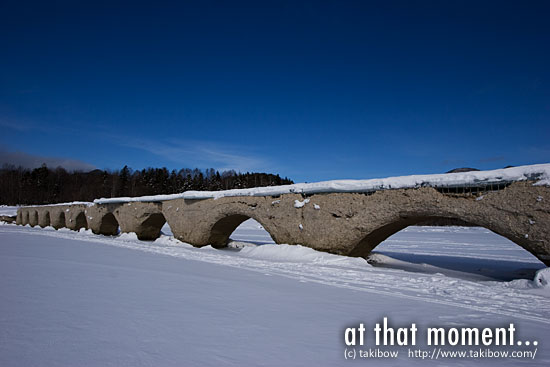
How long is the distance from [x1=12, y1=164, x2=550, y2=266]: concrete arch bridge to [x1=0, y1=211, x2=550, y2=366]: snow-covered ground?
1104mm

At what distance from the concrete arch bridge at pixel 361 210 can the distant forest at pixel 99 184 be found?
3902 cm

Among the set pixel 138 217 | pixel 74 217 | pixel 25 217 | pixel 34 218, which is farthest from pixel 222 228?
pixel 25 217

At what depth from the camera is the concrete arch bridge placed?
17.1 feet

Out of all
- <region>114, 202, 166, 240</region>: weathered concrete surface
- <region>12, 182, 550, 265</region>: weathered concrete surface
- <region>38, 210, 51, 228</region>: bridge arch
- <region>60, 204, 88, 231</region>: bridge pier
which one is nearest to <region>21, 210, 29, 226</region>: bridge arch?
<region>38, 210, 51, 228</region>: bridge arch

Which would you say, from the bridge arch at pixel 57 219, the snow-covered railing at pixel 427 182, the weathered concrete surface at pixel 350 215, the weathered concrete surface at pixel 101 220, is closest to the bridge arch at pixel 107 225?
the weathered concrete surface at pixel 101 220

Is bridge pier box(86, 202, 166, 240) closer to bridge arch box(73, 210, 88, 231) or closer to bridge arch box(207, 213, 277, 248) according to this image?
bridge arch box(207, 213, 277, 248)

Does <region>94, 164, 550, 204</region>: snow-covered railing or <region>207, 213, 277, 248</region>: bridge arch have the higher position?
<region>94, 164, 550, 204</region>: snow-covered railing

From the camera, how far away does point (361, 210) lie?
7086mm

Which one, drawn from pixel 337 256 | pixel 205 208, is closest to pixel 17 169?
pixel 205 208

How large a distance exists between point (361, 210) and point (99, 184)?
193 ft

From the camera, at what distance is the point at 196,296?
11.1 ft

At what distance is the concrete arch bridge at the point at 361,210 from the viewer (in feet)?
17.1

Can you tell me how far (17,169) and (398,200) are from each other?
239 ft

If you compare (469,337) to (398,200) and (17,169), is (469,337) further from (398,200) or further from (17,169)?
(17,169)
